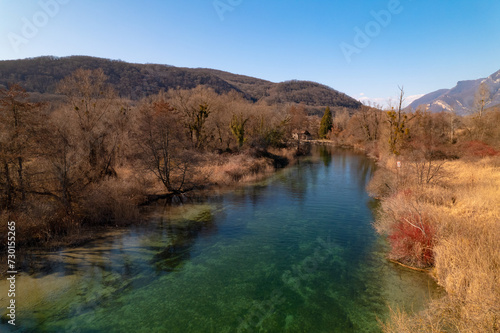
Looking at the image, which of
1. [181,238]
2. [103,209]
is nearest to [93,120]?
[103,209]

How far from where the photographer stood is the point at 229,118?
129 ft

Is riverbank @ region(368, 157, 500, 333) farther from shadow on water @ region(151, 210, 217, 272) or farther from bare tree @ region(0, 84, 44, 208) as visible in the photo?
bare tree @ region(0, 84, 44, 208)

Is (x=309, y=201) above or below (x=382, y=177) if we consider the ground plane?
below

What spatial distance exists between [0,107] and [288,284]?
15.0 metres

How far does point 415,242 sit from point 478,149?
2536 cm

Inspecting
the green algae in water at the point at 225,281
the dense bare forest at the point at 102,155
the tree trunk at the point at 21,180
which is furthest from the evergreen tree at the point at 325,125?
the tree trunk at the point at 21,180

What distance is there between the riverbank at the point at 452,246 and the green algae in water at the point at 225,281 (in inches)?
39.5

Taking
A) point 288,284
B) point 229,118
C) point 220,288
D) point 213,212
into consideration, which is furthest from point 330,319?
point 229,118

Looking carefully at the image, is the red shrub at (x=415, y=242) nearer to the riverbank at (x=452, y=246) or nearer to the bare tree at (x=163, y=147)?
the riverbank at (x=452, y=246)

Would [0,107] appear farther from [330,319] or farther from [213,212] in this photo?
[330,319]

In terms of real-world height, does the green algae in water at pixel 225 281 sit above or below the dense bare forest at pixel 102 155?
below

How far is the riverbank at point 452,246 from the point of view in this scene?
5465 mm

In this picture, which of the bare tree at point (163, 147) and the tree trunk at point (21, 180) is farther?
the bare tree at point (163, 147)

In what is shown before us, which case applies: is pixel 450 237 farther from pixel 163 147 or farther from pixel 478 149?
pixel 478 149
